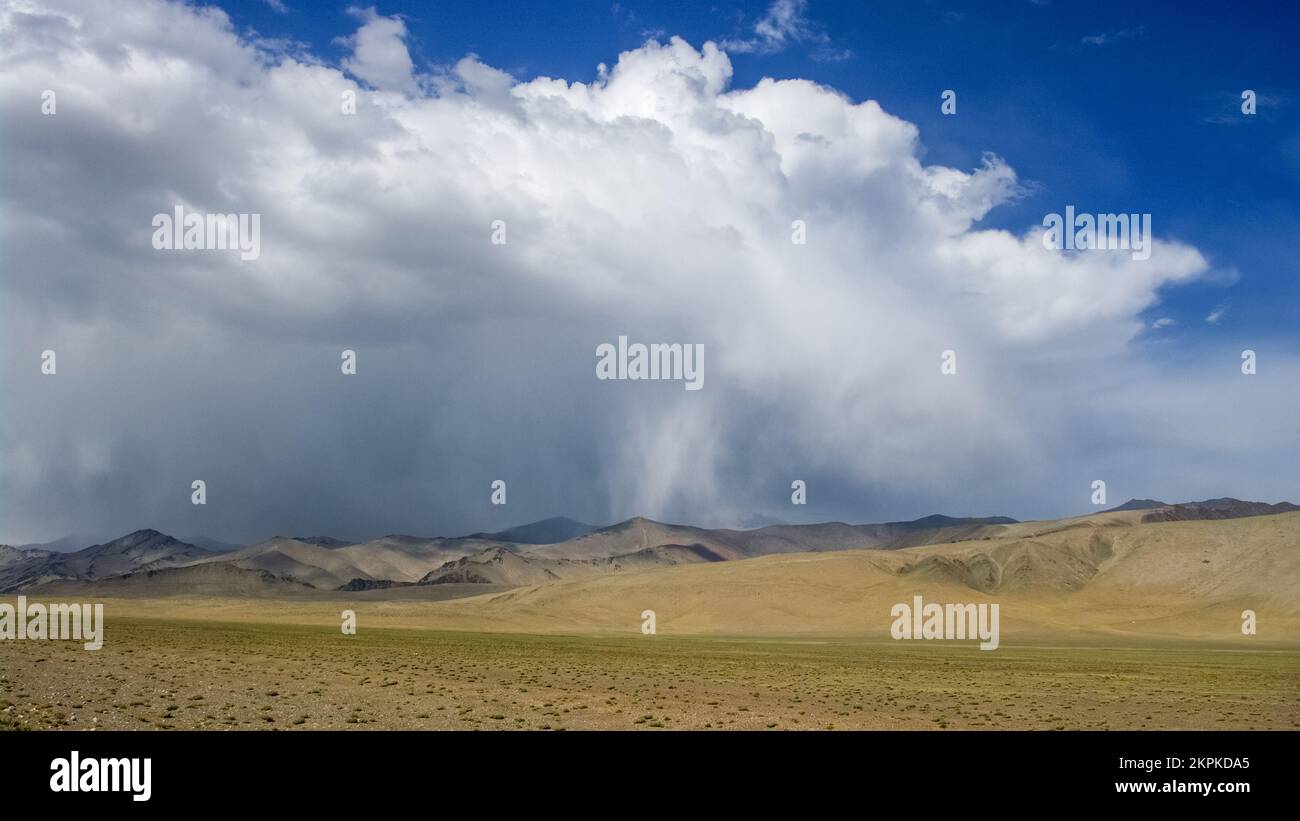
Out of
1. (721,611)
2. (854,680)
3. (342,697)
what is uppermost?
(342,697)

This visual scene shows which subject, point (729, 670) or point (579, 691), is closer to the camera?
point (579, 691)

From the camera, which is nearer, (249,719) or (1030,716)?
(249,719)

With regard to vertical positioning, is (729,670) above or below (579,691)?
below

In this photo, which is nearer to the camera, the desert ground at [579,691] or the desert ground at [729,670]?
the desert ground at [579,691]

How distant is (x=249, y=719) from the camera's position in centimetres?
2655

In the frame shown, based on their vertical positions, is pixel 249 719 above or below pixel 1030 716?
above

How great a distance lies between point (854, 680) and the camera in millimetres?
51531

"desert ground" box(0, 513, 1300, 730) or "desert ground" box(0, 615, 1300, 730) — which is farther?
"desert ground" box(0, 513, 1300, 730)

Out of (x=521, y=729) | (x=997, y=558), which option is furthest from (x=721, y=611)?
(x=521, y=729)
